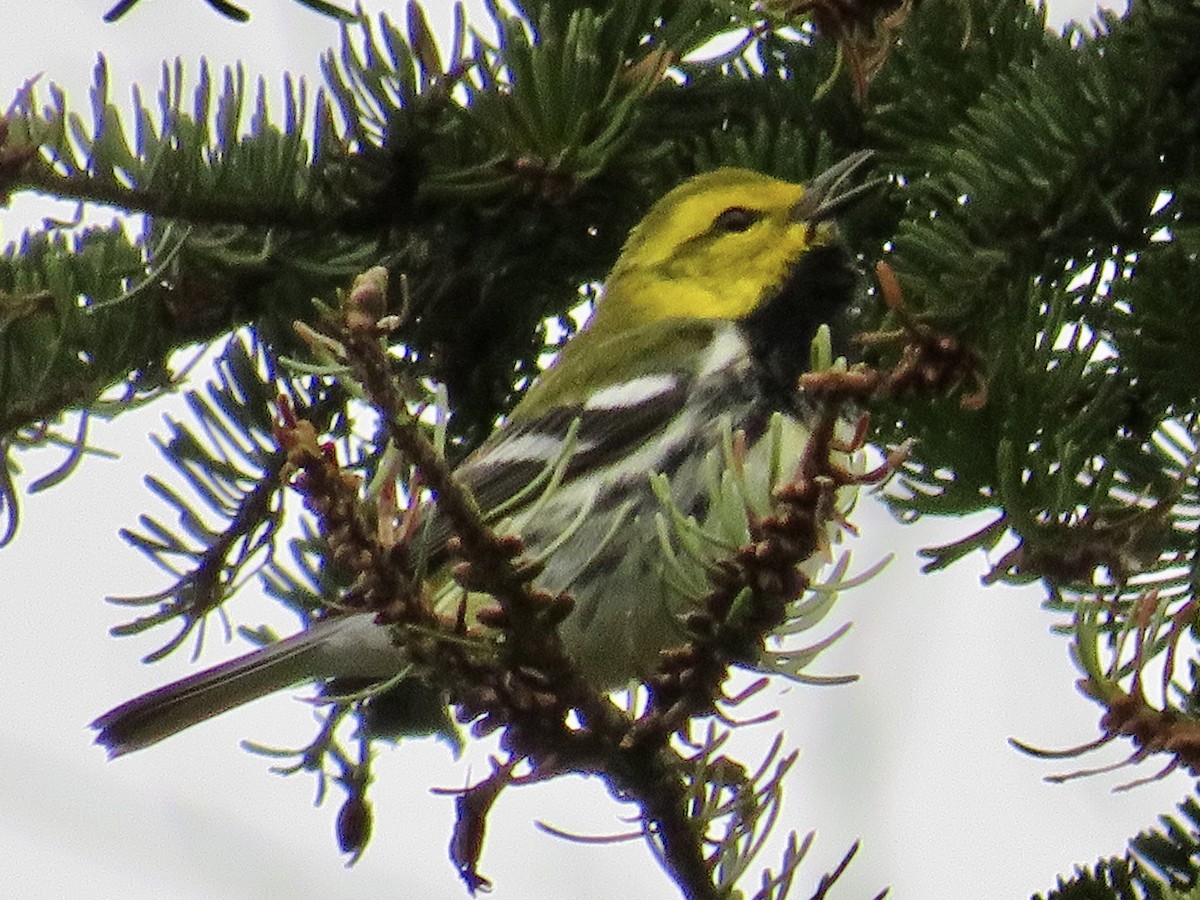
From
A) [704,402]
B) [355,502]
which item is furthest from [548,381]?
[355,502]

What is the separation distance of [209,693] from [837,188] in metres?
0.92

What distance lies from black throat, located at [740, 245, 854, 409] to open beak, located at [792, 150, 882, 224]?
396 mm

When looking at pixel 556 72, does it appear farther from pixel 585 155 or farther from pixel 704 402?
pixel 704 402

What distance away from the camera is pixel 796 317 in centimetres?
221

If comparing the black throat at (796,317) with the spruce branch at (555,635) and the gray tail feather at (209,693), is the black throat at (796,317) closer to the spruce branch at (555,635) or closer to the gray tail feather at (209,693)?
the gray tail feather at (209,693)

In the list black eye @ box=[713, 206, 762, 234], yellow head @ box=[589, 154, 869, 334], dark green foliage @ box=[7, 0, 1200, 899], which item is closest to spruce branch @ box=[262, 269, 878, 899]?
dark green foliage @ box=[7, 0, 1200, 899]

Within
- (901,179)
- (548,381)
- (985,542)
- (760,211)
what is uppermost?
(760,211)

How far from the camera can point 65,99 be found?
141 centimetres

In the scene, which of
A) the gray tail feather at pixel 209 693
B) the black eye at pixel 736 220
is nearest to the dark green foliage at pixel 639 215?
the gray tail feather at pixel 209 693

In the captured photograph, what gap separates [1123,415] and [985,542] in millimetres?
170

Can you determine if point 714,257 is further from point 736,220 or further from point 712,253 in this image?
point 736,220

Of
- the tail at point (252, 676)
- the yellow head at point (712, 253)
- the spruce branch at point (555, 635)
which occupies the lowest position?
the spruce branch at point (555, 635)

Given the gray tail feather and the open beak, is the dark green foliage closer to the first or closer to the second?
the open beak

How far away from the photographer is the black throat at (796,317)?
2.01 metres
